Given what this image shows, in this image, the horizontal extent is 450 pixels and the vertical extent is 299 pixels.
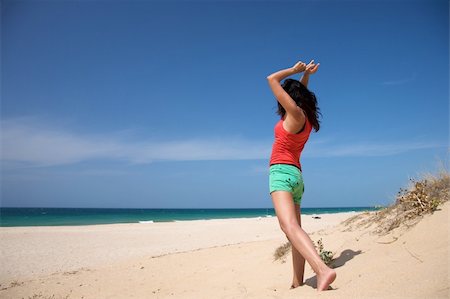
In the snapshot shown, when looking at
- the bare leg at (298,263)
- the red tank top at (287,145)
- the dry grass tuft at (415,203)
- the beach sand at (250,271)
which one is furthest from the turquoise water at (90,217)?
the red tank top at (287,145)

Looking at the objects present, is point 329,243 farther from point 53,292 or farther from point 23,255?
point 23,255

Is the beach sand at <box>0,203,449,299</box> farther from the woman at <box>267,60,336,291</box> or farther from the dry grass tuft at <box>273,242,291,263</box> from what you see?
the woman at <box>267,60,336,291</box>

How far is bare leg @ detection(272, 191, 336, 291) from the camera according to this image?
2.82 meters

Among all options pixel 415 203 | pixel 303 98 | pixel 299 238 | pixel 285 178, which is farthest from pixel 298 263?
pixel 415 203

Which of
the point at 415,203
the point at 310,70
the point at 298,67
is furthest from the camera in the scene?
the point at 415,203

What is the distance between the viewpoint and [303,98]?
3424 millimetres

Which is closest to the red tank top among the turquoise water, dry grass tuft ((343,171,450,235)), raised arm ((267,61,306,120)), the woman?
the woman

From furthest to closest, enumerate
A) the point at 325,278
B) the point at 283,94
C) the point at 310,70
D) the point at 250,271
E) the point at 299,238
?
the point at 250,271 → the point at 310,70 → the point at 283,94 → the point at 299,238 → the point at 325,278

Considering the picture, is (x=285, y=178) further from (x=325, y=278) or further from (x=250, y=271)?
(x=250, y=271)

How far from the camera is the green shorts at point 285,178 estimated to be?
10.5 feet

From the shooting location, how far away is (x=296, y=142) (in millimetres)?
3336

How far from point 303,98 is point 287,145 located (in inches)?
20.8

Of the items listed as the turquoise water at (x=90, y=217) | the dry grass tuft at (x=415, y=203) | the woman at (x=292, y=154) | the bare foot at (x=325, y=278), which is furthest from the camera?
the turquoise water at (x=90, y=217)

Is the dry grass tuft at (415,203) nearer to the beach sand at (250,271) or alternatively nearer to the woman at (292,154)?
the beach sand at (250,271)
